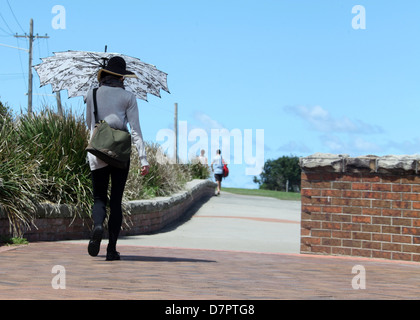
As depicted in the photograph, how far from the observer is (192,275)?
639 centimetres

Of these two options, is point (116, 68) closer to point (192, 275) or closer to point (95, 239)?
point (95, 239)

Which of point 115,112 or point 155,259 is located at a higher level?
point 115,112

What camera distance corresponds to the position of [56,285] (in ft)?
17.4

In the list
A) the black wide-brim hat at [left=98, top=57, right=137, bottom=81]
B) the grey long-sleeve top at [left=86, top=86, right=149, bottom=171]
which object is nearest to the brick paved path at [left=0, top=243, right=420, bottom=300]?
the grey long-sleeve top at [left=86, top=86, right=149, bottom=171]

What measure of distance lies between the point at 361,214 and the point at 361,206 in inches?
4.5

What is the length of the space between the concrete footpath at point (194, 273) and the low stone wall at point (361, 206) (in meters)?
0.36

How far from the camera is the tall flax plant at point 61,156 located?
10.1 meters

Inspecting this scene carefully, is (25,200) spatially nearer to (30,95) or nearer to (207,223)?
(207,223)

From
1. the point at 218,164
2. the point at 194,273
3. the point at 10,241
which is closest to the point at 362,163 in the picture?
the point at 194,273

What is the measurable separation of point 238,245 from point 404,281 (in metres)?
4.42

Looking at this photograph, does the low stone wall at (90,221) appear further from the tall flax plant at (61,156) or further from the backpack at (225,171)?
the backpack at (225,171)

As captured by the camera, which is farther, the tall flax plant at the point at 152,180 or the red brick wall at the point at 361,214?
the tall flax plant at the point at 152,180

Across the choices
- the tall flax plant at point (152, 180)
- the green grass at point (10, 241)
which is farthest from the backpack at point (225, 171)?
the green grass at point (10, 241)

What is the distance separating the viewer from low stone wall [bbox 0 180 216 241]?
963 centimetres
